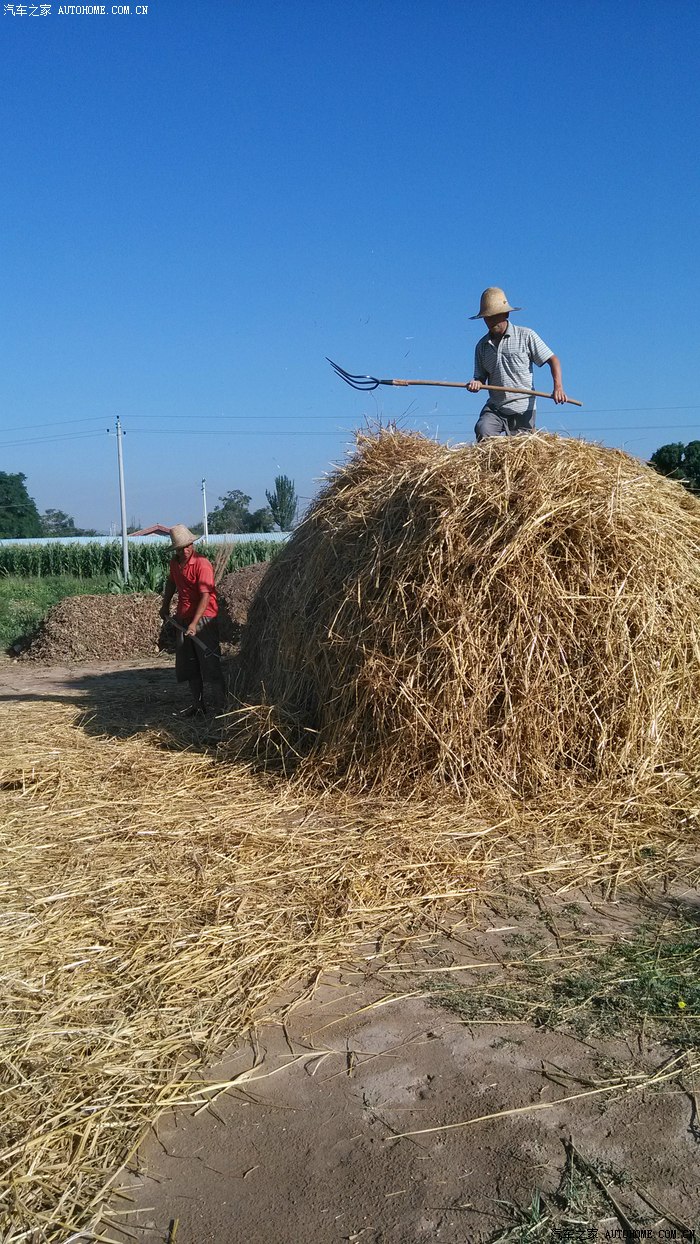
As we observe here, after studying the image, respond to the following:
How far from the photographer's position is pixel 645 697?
5.42 meters

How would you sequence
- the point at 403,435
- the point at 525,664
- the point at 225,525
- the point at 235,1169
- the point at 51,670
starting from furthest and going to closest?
the point at 225,525 → the point at 51,670 → the point at 403,435 → the point at 525,664 → the point at 235,1169

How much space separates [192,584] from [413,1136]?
594 cm

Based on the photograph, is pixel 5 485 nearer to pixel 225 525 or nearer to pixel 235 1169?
pixel 225 525

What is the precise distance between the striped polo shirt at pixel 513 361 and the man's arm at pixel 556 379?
0.17ft

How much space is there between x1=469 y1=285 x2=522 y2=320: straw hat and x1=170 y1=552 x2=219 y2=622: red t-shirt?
2.97 meters

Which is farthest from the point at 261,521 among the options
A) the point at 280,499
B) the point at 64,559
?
the point at 64,559

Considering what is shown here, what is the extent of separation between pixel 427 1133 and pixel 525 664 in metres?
3.12

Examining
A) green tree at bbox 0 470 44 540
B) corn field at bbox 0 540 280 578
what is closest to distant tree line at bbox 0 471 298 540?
green tree at bbox 0 470 44 540

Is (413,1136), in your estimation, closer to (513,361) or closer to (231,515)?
(513,361)

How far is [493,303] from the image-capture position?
686 cm

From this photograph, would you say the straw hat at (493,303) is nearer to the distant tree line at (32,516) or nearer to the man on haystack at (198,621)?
the man on haystack at (198,621)

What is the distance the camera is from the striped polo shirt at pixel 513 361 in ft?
22.8

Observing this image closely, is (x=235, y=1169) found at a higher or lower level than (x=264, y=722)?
lower

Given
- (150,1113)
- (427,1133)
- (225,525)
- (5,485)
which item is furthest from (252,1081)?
(5,485)
